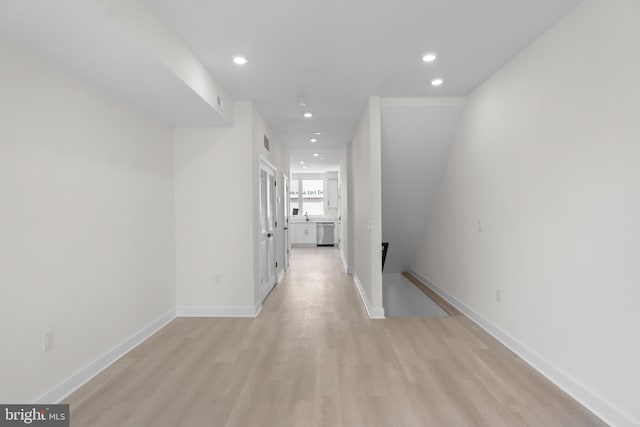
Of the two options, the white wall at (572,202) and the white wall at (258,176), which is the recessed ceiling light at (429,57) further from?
the white wall at (258,176)

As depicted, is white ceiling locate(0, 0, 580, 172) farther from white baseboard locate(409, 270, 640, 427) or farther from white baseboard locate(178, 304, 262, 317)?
white baseboard locate(409, 270, 640, 427)

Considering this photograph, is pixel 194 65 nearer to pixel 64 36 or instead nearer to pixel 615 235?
pixel 64 36

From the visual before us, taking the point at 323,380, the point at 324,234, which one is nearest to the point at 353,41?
the point at 323,380

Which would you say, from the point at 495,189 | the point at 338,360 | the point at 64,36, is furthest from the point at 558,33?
the point at 64,36

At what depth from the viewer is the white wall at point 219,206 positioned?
413 centimetres

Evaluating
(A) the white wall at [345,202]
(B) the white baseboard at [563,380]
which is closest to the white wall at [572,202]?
(B) the white baseboard at [563,380]

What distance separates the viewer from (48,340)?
7.39 ft

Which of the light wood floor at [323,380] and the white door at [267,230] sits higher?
the white door at [267,230]

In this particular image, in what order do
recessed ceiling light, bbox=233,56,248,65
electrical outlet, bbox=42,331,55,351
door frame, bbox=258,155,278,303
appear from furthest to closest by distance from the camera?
door frame, bbox=258,155,278,303 → recessed ceiling light, bbox=233,56,248,65 → electrical outlet, bbox=42,331,55,351

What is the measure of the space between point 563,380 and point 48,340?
359 centimetres

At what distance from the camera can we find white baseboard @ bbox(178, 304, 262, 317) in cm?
414

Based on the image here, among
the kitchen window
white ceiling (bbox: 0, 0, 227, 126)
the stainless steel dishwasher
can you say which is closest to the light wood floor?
white ceiling (bbox: 0, 0, 227, 126)

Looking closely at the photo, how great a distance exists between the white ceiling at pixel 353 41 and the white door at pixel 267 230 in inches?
53.0

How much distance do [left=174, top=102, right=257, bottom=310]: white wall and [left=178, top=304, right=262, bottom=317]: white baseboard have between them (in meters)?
0.04
